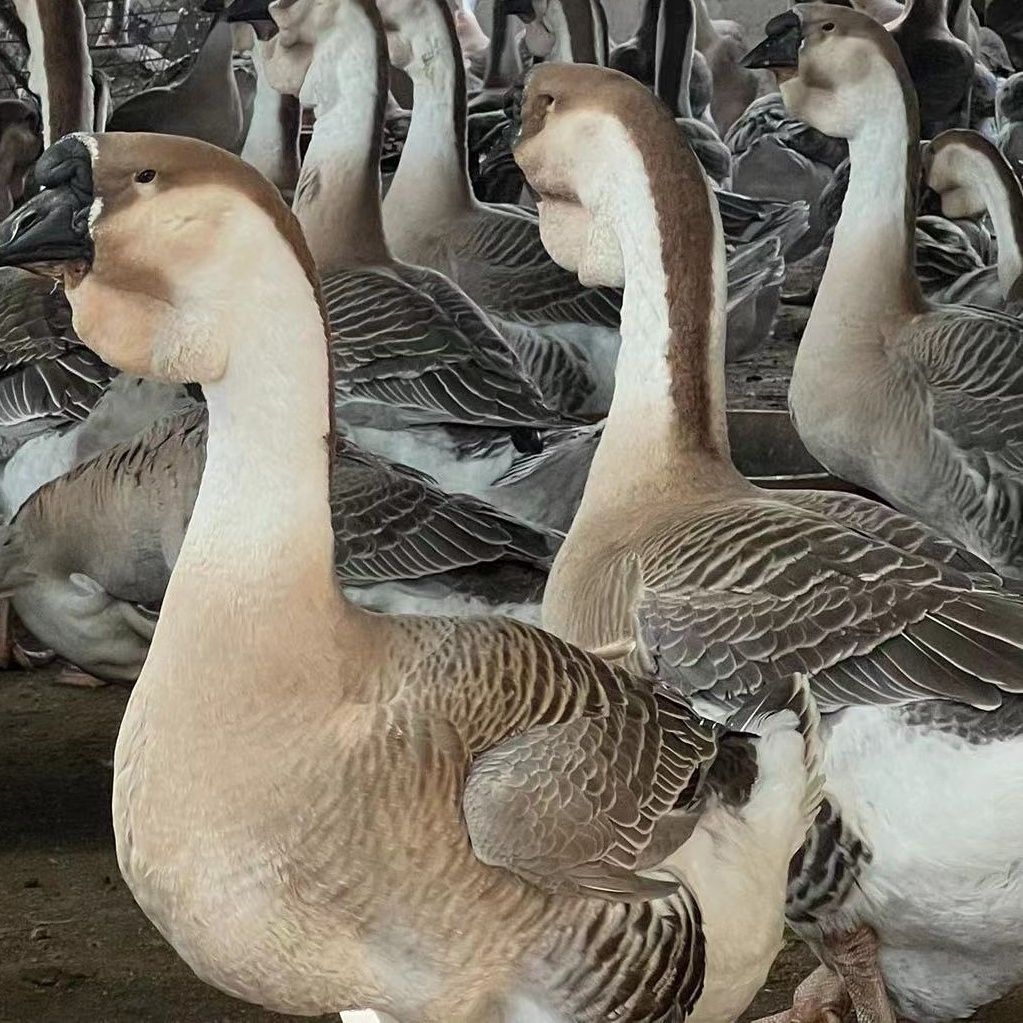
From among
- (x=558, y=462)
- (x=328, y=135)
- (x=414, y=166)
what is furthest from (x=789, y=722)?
(x=414, y=166)

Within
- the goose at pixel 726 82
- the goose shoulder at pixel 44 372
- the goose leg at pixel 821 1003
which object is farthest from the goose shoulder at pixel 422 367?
the goose at pixel 726 82

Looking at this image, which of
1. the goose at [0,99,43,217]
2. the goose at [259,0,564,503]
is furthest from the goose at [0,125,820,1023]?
the goose at [0,99,43,217]

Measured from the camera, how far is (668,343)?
3.72 metres

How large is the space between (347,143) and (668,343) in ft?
9.77

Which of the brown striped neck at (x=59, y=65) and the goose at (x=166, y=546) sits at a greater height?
the brown striped neck at (x=59, y=65)

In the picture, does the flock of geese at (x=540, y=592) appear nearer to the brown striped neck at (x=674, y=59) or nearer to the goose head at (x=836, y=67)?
the goose head at (x=836, y=67)

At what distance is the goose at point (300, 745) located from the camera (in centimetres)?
249

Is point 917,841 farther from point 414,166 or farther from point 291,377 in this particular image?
point 414,166

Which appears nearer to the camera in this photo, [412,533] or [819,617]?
[819,617]

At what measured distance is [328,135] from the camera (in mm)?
6457

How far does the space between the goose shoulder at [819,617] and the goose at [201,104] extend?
7160 mm

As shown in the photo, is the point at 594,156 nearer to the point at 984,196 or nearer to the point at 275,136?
the point at 984,196

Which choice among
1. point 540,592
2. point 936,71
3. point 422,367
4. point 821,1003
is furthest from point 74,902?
point 936,71

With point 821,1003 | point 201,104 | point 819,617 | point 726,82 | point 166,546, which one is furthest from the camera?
point 726,82
